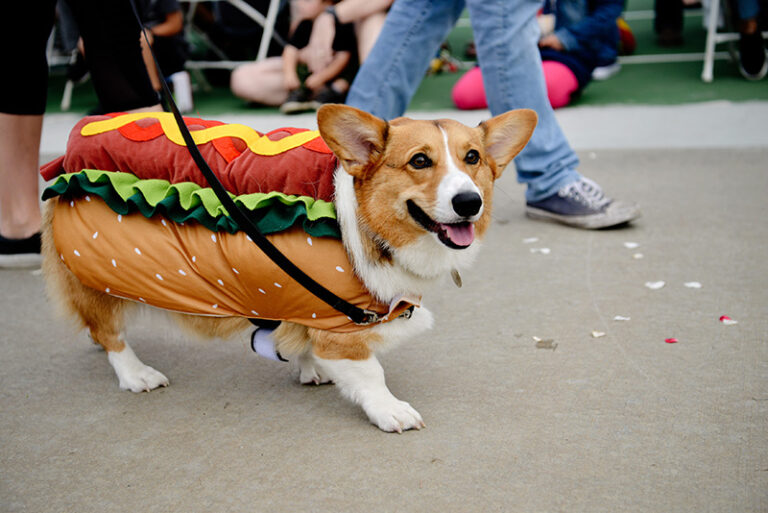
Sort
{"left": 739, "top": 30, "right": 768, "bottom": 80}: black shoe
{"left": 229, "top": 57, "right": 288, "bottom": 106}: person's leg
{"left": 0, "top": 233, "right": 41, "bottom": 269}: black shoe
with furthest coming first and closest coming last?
{"left": 229, "top": 57, "right": 288, "bottom": 106}: person's leg → {"left": 739, "top": 30, "right": 768, "bottom": 80}: black shoe → {"left": 0, "top": 233, "right": 41, "bottom": 269}: black shoe

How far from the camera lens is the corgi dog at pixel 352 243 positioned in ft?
6.30

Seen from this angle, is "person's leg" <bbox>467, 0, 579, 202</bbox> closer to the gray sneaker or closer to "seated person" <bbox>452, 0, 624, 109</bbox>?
the gray sneaker

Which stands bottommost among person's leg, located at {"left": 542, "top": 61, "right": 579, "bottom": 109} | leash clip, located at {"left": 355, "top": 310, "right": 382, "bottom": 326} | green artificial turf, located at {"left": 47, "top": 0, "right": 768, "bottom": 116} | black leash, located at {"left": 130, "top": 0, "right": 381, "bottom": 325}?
green artificial turf, located at {"left": 47, "top": 0, "right": 768, "bottom": 116}

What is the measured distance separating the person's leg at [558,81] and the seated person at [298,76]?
1676 millimetres

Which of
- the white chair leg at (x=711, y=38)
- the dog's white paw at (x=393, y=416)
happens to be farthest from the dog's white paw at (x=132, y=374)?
the white chair leg at (x=711, y=38)

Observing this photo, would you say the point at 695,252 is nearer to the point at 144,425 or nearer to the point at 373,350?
the point at 373,350

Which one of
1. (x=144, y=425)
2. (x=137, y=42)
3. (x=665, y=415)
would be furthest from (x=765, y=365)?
(x=137, y=42)

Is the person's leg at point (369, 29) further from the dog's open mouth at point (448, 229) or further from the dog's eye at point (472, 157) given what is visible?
the dog's open mouth at point (448, 229)

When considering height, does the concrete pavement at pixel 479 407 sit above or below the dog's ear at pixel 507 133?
below

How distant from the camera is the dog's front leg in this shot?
2.04m

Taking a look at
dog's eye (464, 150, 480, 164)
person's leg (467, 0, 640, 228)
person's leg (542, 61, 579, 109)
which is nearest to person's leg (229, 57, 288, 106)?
person's leg (542, 61, 579, 109)

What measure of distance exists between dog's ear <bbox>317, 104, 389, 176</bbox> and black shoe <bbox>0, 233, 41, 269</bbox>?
2029 millimetres

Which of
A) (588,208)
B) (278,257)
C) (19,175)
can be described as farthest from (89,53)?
(588,208)

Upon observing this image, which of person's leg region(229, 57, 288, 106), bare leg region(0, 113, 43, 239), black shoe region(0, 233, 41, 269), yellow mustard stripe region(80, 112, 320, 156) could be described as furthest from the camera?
person's leg region(229, 57, 288, 106)
